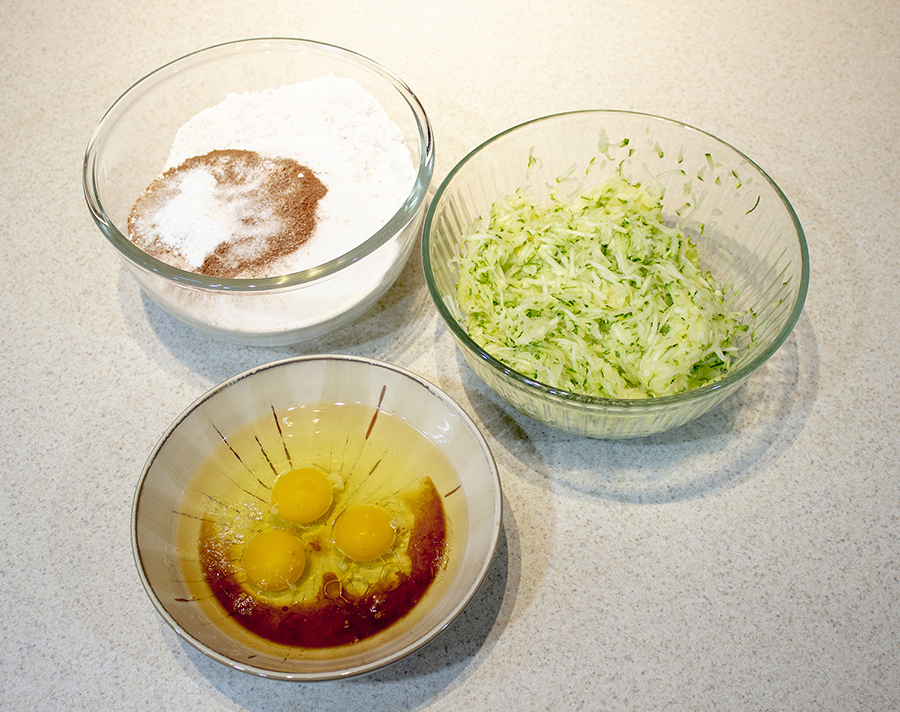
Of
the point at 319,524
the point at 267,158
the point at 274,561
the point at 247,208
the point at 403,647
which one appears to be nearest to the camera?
the point at 403,647

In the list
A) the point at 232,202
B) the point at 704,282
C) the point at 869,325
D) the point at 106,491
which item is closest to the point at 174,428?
the point at 106,491

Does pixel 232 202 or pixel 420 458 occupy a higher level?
pixel 232 202

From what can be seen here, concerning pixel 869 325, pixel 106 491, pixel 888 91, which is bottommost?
pixel 106 491

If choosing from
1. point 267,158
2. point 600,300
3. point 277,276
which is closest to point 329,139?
point 267,158

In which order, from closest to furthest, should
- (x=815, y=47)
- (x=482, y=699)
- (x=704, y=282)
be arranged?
(x=482, y=699) < (x=704, y=282) < (x=815, y=47)

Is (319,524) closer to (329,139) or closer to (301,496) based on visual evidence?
(301,496)

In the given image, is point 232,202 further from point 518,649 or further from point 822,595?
point 822,595

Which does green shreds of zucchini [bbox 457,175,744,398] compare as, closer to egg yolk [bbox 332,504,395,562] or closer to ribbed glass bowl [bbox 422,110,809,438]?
ribbed glass bowl [bbox 422,110,809,438]

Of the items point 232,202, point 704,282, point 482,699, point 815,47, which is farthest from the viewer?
point 815,47
